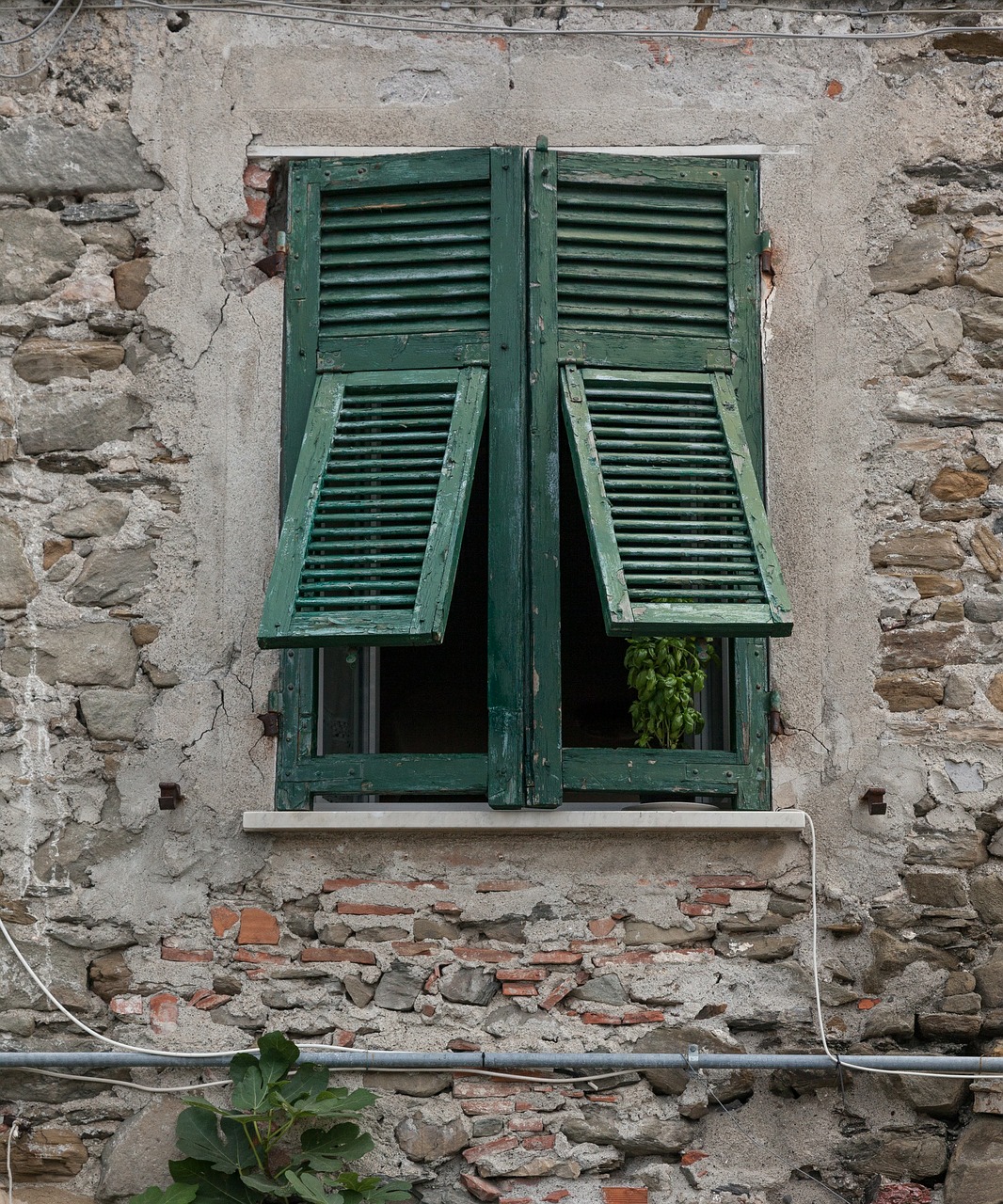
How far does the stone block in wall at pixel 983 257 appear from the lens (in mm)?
3949

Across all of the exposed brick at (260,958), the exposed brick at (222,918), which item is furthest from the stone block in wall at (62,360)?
the exposed brick at (260,958)

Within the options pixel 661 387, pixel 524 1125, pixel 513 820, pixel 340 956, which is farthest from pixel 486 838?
pixel 661 387

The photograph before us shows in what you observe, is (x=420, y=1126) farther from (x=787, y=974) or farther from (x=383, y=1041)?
(x=787, y=974)

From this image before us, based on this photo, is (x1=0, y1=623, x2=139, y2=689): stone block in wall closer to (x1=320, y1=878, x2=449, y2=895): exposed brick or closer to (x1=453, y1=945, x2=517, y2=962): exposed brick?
(x1=320, y1=878, x2=449, y2=895): exposed brick

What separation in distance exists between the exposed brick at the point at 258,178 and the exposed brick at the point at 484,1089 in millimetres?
2268

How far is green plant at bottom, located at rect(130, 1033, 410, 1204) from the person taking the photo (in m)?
3.27

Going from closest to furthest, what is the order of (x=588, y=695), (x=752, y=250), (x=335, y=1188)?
(x=335, y=1188), (x=752, y=250), (x=588, y=695)

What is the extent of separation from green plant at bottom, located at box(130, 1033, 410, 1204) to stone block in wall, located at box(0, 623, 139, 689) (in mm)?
980

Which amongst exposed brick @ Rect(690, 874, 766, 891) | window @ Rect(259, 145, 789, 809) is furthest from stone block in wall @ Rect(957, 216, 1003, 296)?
exposed brick @ Rect(690, 874, 766, 891)

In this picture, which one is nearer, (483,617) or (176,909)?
(176,909)

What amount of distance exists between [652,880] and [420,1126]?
77 cm

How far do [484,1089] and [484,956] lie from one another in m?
0.30

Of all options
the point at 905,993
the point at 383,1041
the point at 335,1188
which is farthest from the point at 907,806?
the point at 335,1188

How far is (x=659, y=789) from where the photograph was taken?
12.0 ft
